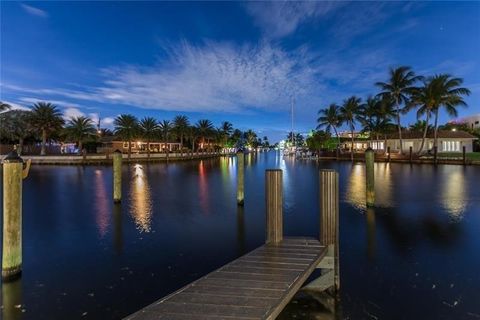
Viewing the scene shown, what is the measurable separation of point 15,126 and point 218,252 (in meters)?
70.6

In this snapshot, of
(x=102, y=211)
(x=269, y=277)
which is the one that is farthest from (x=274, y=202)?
(x=102, y=211)

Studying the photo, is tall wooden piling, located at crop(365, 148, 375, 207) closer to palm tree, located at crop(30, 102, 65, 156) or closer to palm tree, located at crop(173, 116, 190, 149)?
palm tree, located at crop(30, 102, 65, 156)

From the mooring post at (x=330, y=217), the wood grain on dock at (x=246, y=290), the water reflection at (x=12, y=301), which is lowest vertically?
the water reflection at (x=12, y=301)

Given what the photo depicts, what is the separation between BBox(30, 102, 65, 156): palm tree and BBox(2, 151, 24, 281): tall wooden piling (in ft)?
186

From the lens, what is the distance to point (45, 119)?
56.6 m

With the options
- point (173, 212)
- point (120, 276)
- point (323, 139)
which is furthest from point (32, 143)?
point (120, 276)

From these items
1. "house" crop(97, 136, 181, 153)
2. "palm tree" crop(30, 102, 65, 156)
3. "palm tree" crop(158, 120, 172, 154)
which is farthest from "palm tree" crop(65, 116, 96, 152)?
"palm tree" crop(158, 120, 172, 154)

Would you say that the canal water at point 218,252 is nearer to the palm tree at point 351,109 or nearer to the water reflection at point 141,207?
the water reflection at point 141,207

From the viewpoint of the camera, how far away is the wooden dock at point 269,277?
389 cm

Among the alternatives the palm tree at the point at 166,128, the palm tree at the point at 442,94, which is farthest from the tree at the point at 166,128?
the palm tree at the point at 442,94

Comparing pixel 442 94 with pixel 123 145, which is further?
pixel 123 145

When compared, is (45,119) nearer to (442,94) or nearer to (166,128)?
(166,128)

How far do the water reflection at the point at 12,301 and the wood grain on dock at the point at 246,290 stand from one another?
325 cm

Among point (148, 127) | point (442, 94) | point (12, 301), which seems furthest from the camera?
point (148, 127)
